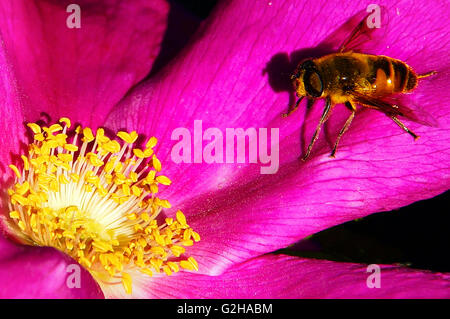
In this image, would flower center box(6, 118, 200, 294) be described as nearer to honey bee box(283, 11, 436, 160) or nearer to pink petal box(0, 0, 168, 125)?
pink petal box(0, 0, 168, 125)

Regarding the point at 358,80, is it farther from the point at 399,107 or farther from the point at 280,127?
the point at 280,127

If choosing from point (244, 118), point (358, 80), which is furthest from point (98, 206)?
point (358, 80)

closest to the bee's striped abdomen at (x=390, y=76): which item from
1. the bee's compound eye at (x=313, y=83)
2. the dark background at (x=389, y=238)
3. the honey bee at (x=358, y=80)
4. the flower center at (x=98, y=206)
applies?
the honey bee at (x=358, y=80)

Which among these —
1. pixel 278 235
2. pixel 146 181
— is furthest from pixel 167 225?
pixel 278 235

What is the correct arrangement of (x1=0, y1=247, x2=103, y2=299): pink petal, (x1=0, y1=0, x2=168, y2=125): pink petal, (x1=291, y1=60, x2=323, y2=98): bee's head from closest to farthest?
(x1=0, y1=247, x2=103, y2=299): pink petal < (x1=291, y1=60, x2=323, y2=98): bee's head < (x1=0, y1=0, x2=168, y2=125): pink petal

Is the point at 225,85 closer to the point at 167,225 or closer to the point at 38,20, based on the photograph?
the point at 167,225

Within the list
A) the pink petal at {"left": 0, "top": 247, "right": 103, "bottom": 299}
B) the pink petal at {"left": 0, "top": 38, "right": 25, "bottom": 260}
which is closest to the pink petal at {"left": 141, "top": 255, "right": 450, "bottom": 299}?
the pink petal at {"left": 0, "top": 247, "right": 103, "bottom": 299}

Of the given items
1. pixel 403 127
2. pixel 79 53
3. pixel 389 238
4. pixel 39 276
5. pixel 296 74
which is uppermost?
pixel 79 53

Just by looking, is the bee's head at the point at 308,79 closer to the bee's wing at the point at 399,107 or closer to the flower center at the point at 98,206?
the bee's wing at the point at 399,107
